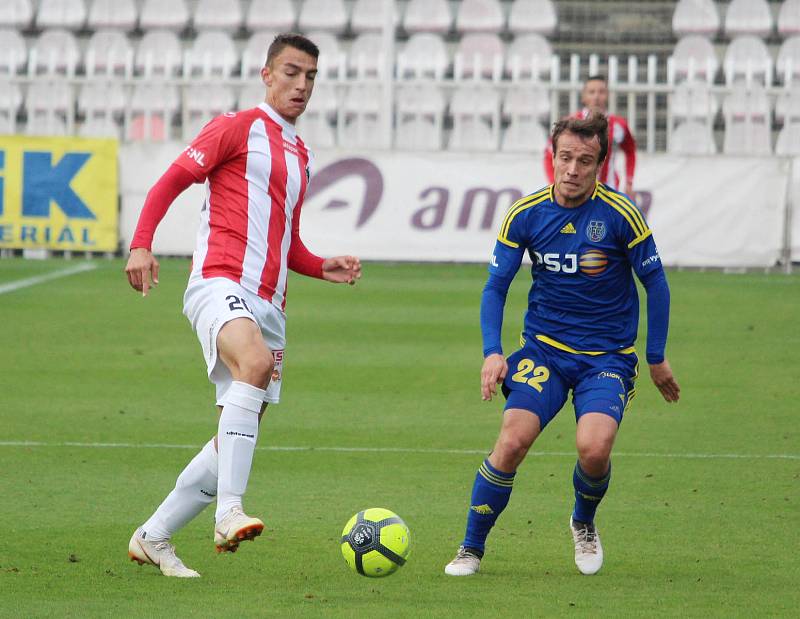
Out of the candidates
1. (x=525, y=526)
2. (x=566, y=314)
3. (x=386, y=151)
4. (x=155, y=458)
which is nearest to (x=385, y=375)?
(x=155, y=458)

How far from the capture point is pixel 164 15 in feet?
83.6

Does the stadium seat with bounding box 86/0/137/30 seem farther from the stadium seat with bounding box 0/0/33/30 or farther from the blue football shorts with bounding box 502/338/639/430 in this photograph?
the blue football shorts with bounding box 502/338/639/430

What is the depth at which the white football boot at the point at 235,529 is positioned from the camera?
4824mm

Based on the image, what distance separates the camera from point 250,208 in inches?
218

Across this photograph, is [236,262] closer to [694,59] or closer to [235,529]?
[235,529]

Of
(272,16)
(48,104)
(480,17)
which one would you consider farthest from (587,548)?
(272,16)

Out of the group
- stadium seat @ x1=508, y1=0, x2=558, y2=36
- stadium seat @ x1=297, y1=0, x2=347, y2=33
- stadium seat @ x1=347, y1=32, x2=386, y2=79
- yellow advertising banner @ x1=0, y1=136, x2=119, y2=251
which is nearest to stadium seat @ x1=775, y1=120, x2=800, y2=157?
stadium seat @ x1=508, y1=0, x2=558, y2=36

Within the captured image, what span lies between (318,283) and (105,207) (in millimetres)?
3305

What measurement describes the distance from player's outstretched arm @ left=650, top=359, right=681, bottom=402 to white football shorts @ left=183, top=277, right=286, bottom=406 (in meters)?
1.47

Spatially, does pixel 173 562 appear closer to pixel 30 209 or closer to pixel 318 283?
pixel 318 283

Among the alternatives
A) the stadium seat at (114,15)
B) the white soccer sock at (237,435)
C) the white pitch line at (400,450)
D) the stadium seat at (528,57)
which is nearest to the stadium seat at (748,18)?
the stadium seat at (528,57)

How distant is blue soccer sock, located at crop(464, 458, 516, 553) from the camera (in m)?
5.56

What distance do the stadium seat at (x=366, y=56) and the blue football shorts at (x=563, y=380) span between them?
17.9 meters

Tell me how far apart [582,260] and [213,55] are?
63.6ft
